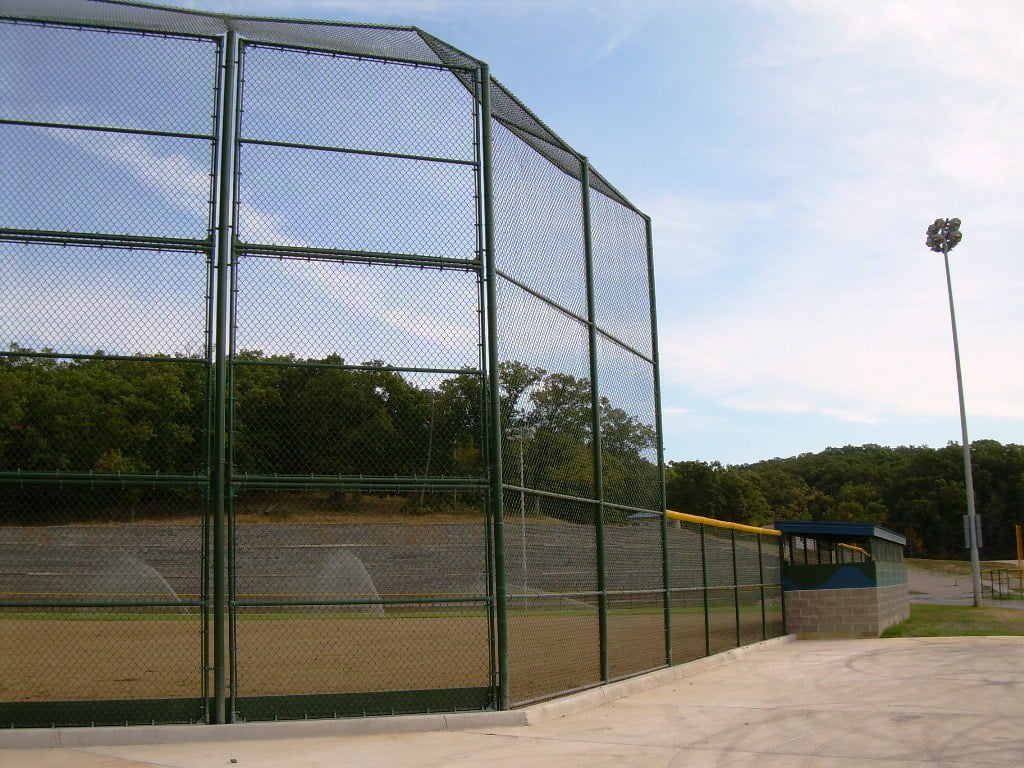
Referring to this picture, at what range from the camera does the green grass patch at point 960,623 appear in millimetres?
22234

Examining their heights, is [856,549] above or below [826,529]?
below

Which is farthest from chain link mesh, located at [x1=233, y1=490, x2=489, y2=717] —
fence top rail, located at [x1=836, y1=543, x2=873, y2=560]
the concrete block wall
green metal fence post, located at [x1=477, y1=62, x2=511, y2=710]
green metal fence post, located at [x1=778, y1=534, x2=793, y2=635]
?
fence top rail, located at [x1=836, y1=543, x2=873, y2=560]

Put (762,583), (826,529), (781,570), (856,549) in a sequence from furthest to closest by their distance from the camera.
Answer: (856,549) < (826,529) < (781,570) < (762,583)

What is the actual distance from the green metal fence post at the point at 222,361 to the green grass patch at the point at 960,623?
18053 mm

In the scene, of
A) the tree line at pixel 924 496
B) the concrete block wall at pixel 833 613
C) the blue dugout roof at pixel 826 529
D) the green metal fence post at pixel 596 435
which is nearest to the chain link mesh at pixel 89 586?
the green metal fence post at pixel 596 435

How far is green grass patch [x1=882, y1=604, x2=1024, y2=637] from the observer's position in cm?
2223

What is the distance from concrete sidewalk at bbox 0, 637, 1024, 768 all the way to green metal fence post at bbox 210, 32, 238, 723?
52cm

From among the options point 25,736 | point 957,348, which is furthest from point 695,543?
point 957,348

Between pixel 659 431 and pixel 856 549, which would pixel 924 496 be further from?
pixel 659 431

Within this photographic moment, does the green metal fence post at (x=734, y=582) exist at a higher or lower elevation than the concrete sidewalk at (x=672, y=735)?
higher

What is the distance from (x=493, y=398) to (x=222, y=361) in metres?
2.34

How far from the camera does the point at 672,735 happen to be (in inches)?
320

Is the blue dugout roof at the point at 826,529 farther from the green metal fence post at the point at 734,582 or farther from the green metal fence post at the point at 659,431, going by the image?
the green metal fence post at the point at 659,431

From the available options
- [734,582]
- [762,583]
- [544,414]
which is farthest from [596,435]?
[762,583]
